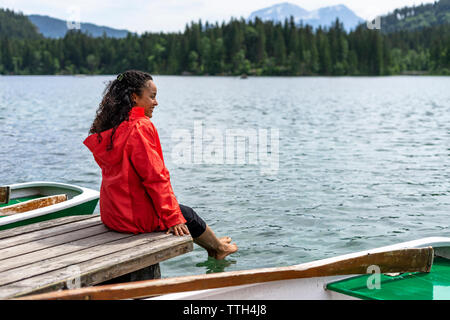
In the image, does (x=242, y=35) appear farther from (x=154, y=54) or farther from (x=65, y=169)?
(x=65, y=169)

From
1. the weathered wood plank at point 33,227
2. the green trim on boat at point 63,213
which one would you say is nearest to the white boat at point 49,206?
the green trim on boat at point 63,213

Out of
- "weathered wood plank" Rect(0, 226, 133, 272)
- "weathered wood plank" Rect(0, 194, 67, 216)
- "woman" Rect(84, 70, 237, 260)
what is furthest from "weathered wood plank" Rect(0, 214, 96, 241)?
"weathered wood plank" Rect(0, 194, 67, 216)

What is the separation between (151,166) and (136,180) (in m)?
0.23

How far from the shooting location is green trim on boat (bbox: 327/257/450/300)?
4465mm

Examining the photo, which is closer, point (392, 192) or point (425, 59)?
point (392, 192)

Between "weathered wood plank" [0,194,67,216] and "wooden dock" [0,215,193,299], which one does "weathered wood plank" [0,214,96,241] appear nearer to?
"wooden dock" [0,215,193,299]

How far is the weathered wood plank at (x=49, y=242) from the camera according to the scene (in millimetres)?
4641

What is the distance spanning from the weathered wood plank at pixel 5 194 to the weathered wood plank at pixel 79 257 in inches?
160

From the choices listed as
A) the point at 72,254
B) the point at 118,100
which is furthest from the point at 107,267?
the point at 118,100

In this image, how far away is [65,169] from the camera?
16.9 m

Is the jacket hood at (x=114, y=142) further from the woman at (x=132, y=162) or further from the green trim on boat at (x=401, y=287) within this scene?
the green trim on boat at (x=401, y=287)

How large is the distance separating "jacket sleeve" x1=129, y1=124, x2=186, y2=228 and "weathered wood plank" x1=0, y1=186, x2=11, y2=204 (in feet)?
13.7
